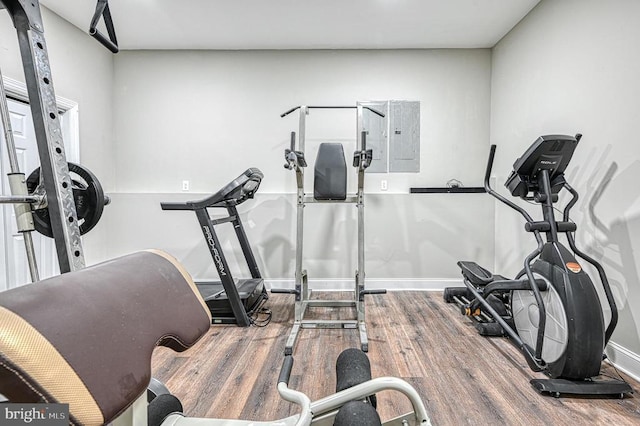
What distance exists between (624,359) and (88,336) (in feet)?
8.58

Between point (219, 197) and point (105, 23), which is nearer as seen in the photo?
point (105, 23)

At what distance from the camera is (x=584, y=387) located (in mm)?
1643

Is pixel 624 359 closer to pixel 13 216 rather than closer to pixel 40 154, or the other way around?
pixel 40 154

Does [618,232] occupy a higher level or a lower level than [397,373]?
higher

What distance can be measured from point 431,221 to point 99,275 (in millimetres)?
3270

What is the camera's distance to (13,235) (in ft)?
8.20

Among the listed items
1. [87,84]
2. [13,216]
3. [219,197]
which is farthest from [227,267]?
[87,84]

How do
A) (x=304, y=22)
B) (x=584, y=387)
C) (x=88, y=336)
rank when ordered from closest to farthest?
(x=88, y=336) < (x=584, y=387) < (x=304, y=22)

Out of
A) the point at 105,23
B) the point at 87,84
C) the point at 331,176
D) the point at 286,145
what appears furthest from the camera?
the point at 286,145

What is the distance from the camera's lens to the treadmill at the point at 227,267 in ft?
8.22

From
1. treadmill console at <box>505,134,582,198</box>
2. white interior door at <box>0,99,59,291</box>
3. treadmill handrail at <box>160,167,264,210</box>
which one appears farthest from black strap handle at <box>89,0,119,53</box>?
treadmill console at <box>505,134,582,198</box>

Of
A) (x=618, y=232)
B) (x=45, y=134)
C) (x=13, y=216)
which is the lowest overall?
(x=618, y=232)

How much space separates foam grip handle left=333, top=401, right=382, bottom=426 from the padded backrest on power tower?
1905 millimetres

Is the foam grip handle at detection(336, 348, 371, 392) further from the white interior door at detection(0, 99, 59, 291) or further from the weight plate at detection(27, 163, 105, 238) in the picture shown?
the white interior door at detection(0, 99, 59, 291)
